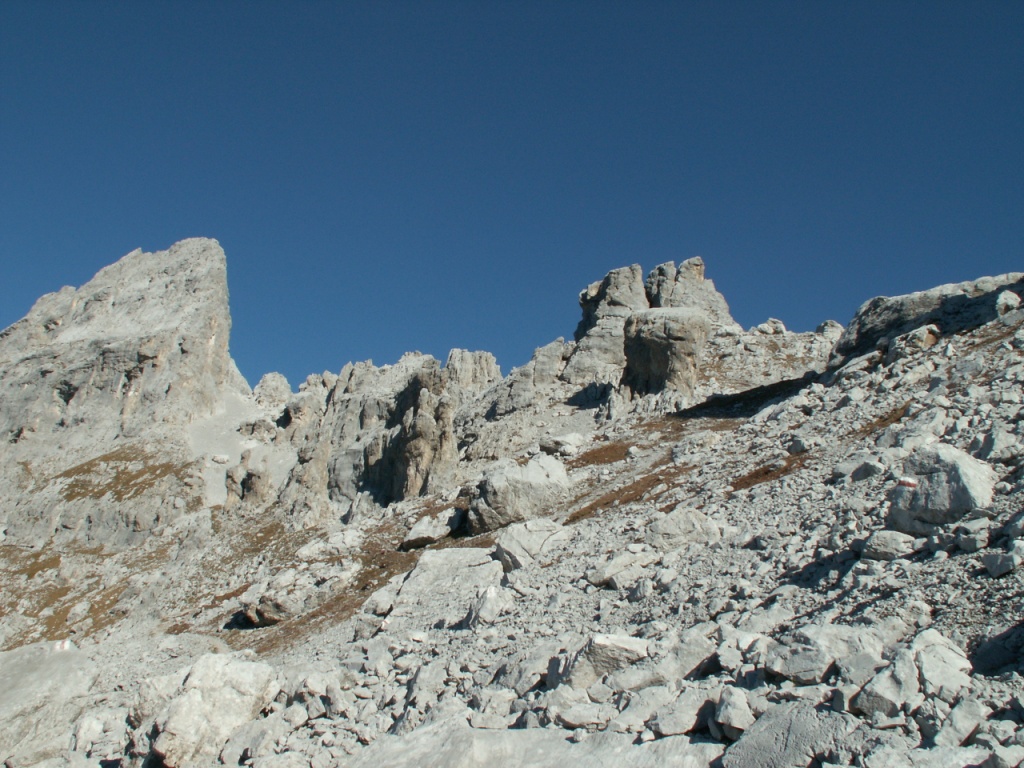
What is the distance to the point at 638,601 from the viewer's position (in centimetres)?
1424

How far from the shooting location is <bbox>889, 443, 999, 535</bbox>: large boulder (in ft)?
38.4

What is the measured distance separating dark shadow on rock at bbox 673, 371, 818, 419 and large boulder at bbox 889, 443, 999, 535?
35.4 m

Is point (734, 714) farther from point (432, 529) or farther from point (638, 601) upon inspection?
point (432, 529)

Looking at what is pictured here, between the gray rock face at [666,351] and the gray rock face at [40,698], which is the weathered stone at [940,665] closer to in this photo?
the gray rock face at [40,698]

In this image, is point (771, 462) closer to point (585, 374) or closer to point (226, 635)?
point (226, 635)

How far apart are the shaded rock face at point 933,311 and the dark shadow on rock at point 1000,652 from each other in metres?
32.4

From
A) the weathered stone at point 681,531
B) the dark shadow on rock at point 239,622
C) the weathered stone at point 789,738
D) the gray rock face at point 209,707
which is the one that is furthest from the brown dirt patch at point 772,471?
the dark shadow on rock at point 239,622

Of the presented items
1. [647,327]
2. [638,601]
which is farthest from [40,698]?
[647,327]

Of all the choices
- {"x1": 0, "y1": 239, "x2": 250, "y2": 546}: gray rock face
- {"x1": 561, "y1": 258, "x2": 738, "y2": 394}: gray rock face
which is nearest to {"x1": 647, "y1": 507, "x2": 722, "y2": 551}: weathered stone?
{"x1": 561, "y1": 258, "x2": 738, "y2": 394}: gray rock face

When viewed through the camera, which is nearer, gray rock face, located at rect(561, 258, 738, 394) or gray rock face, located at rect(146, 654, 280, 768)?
gray rock face, located at rect(146, 654, 280, 768)

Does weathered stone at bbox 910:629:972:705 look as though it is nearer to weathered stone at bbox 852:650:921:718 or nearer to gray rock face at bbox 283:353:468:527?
weathered stone at bbox 852:650:921:718

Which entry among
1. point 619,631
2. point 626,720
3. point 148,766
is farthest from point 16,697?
point 626,720

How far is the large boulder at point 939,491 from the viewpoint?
1172 centimetres

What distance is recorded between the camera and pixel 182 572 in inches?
1879
